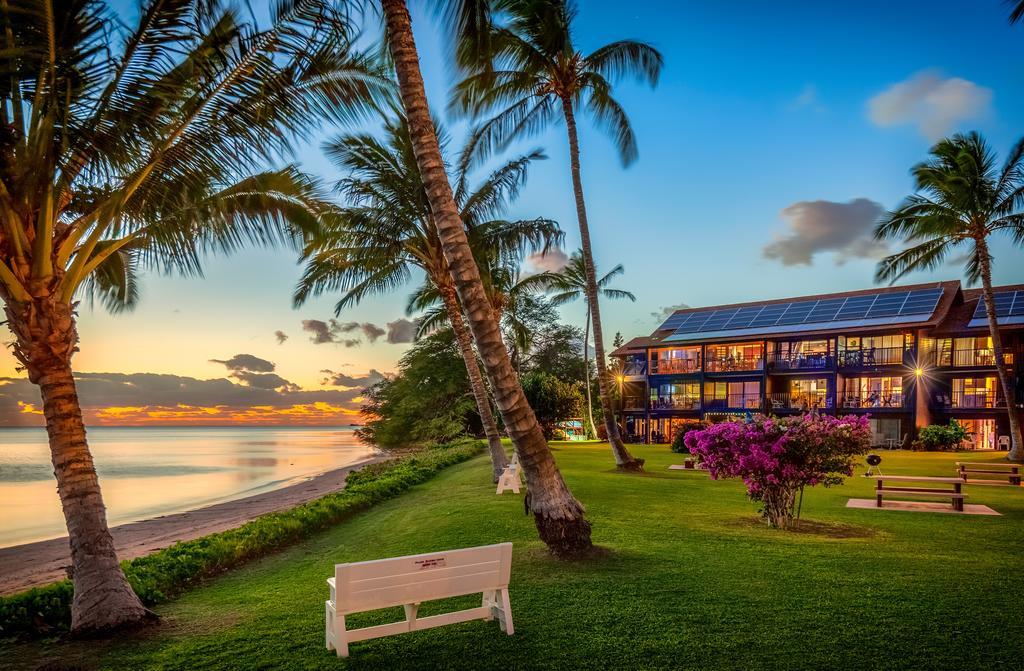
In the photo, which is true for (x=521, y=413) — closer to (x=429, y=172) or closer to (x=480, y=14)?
(x=429, y=172)

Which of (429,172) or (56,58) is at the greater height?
(56,58)

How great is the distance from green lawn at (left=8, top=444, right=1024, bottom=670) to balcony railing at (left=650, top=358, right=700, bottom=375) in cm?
2794

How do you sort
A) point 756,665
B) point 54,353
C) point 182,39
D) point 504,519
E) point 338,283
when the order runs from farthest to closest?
1. point 338,283
2. point 504,519
3. point 182,39
4. point 54,353
5. point 756,665

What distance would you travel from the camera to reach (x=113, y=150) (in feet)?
23.1

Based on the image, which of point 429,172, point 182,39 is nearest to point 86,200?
point 182,39

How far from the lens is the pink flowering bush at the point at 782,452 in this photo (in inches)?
365

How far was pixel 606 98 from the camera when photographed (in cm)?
1866

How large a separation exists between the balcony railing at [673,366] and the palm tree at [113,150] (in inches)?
1279

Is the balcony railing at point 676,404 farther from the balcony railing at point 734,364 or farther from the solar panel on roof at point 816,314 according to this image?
the solar panel on roof at point 816,314

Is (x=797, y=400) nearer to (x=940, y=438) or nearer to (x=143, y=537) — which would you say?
(x=940, y=438)

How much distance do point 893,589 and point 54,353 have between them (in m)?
8.16

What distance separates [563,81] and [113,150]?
13144 mm

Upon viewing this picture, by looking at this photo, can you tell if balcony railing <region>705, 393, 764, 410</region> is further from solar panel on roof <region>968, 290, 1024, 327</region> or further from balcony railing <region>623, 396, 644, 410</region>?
solar panel on roof <region>968, 290, 1024, 327</region>

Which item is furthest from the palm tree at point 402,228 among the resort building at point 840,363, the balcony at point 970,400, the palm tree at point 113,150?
the balcony at point 970,400
